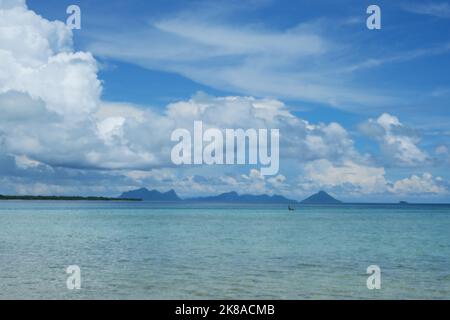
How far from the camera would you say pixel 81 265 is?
34.5 metres

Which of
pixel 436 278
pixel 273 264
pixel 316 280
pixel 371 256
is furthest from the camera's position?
pixel 371 256

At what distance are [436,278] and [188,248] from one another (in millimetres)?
23448

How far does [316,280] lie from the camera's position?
2823 centimetres

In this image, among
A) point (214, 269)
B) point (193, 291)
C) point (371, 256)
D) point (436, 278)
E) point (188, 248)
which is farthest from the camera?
point (188, 248)

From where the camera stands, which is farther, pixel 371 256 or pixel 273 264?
pixel 371 256

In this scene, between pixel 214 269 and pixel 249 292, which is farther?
pixel 214 269

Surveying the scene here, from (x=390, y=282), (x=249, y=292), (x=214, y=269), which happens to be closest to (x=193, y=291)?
(x=249, y=292)

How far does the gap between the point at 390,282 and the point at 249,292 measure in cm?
892

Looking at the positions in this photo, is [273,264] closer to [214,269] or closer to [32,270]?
[214,269]
